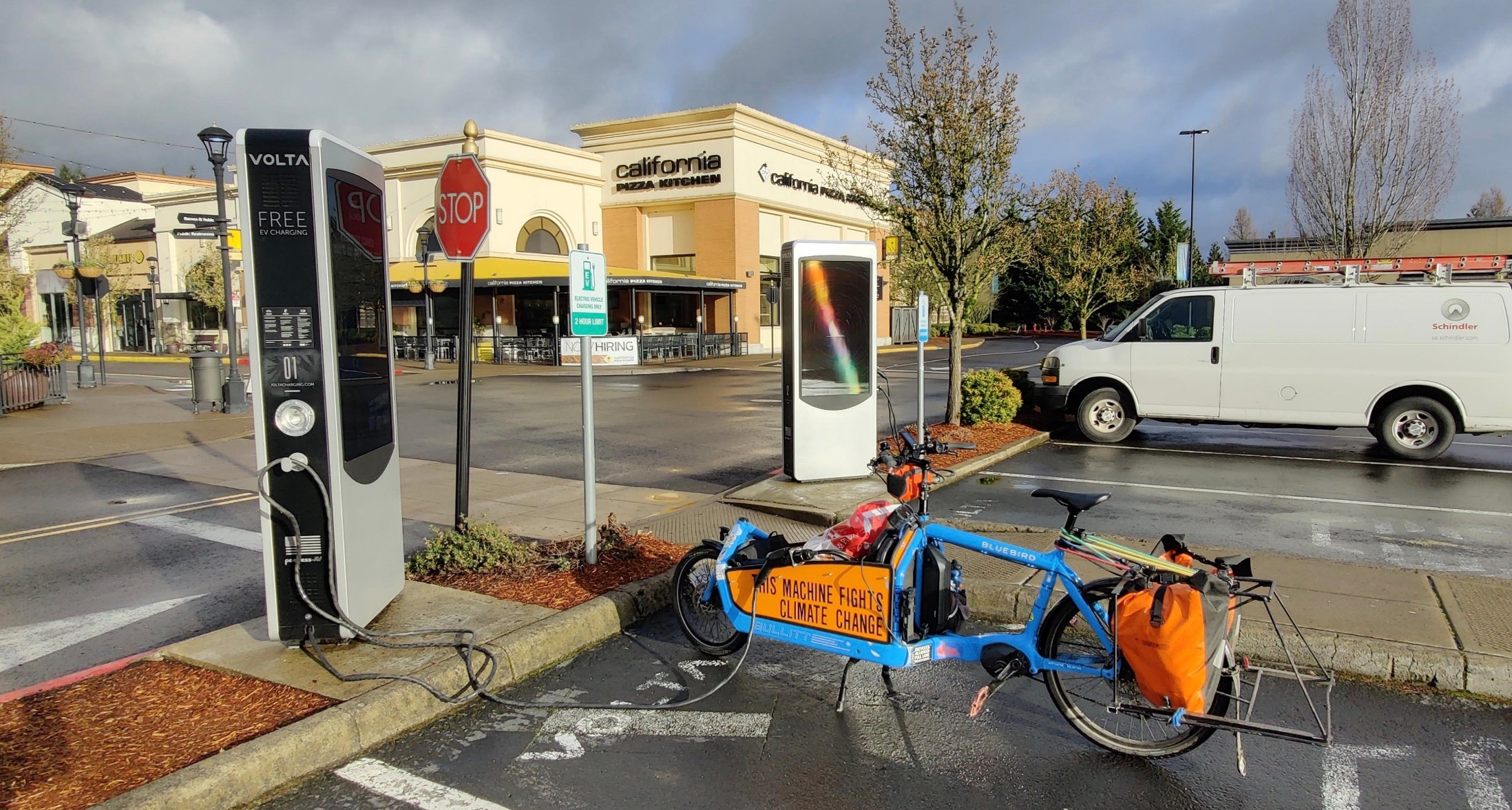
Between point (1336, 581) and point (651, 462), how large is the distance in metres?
7.96

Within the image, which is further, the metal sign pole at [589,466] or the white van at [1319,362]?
the white van at [1319,362]

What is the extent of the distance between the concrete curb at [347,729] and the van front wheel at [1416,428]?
1126cm

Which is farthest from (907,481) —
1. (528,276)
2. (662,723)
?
(528,276)

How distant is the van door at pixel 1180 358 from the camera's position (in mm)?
12758

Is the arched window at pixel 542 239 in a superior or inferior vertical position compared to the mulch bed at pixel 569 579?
superior

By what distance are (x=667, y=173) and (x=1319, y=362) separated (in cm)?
3322

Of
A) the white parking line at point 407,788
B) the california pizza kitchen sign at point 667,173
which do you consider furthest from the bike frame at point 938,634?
the california pizza kitchen sign at point 667,173

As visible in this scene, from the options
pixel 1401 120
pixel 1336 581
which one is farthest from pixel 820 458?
pixel 1401 120

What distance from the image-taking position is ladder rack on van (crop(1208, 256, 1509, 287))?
12320 millimetres

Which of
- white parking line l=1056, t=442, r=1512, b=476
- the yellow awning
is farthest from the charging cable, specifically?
the yellow awning

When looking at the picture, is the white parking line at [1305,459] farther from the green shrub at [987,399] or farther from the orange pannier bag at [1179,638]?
the orange pannier bag at [1179,638]

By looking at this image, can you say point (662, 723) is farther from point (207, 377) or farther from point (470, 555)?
point (207, 377)

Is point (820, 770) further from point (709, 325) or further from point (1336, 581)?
point (709, 325)

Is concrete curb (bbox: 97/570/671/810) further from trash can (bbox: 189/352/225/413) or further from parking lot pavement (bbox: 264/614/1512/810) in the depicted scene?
trash can (bbox: 189/352/225/413)
